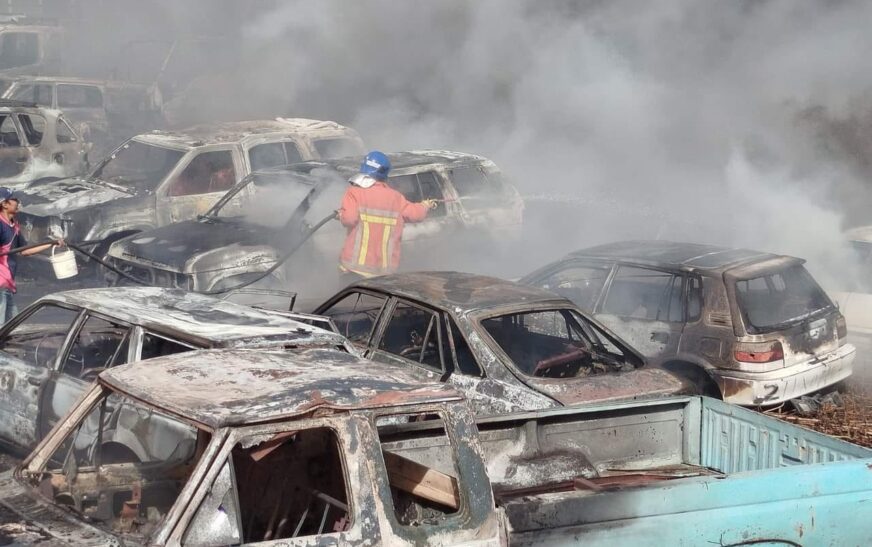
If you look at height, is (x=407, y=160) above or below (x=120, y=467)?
above

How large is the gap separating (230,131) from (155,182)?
1303 mm

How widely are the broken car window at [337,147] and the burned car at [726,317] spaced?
5362 mm

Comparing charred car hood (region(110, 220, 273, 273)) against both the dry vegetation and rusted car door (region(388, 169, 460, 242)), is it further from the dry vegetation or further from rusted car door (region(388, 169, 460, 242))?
the dry vegetation

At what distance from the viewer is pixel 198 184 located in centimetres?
1202

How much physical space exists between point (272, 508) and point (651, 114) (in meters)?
15.0

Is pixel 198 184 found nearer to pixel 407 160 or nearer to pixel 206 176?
pixel 206 176

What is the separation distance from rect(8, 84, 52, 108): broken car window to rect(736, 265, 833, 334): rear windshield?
13277 millimetres

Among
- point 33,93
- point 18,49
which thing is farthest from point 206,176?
point 18,49

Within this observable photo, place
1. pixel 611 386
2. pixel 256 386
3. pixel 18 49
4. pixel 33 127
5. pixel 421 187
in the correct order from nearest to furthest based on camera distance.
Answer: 1. pixel 256 386
2. pixel 611 386
3. pixel 421 187
4. pixel 33 127
5. pixel 18 49

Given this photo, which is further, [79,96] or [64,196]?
[79,96]

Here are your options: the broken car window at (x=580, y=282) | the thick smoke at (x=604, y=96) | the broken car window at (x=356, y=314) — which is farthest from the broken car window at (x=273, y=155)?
the broken car window at (x=356, y=314)

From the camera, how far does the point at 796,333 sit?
7.91m

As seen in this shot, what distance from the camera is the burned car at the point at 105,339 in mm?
5508

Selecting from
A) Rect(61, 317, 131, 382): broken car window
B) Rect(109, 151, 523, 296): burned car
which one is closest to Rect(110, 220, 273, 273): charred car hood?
Rect(109, 151, 523, 296): burned car
